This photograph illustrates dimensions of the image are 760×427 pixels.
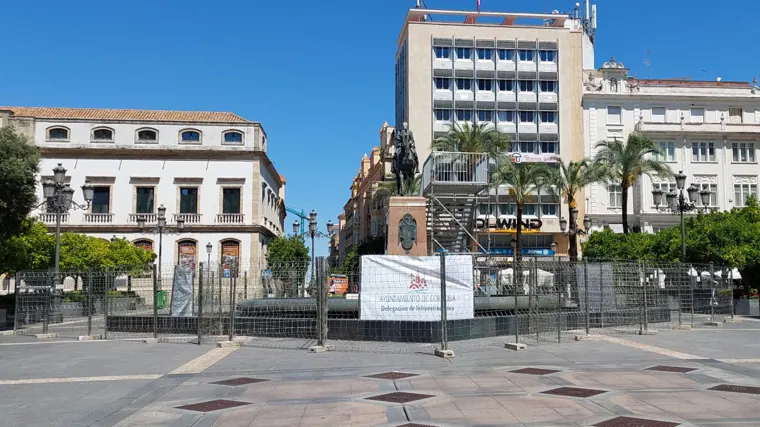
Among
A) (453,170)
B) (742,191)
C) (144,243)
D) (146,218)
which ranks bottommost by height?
(144,243)

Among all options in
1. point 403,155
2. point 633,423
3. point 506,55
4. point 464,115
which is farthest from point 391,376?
point 506,55

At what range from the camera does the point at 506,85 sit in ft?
204

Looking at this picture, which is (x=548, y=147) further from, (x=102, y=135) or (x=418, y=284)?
(x=418, y=284)

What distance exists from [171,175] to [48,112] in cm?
1138

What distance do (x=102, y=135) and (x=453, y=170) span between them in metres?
36.9

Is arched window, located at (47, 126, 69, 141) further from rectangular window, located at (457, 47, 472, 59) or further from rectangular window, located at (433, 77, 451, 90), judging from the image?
rectangular window, located at (457, 47, 472, 59)

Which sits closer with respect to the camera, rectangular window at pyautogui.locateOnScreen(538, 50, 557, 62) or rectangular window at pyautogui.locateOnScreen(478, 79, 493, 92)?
rectangular window at pyautogui.locateOnScreen(478, 79, 493, 92)

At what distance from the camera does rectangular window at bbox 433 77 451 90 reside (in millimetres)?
62062

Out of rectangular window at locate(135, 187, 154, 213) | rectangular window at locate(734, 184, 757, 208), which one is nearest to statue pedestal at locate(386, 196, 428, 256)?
rectangular window at locate(135, 187, 154, 213)

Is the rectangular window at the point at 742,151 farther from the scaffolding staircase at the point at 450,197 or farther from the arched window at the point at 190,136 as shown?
the arched window at the point at 190,136

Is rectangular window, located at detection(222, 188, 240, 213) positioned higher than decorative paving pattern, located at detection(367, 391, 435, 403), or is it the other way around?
rectangular window, located at detection(222, 188, 240, 213)

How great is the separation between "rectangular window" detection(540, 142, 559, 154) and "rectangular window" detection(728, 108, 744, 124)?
1535 cm

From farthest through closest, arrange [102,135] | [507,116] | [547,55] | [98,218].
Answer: [547,55] < [507,116] < [102,135] < [98,218]

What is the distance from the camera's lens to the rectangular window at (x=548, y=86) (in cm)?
6247
